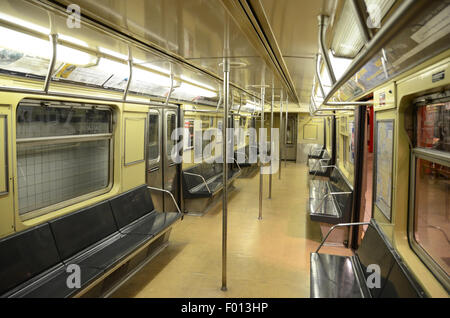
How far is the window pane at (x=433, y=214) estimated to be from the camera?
262 centimetres

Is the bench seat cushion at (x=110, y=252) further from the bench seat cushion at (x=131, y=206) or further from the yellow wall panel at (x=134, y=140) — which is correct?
the yellow wall panel at (x=134, y=140)

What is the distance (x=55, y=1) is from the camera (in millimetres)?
1762

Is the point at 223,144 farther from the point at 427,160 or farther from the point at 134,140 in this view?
the point at 134,140

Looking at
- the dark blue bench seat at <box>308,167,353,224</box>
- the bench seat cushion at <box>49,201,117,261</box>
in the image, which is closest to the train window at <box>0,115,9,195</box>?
the bench seat cushion at <box>49,201,117,261</box>

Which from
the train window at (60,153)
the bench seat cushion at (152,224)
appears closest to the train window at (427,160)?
the bench seat cushion at (152,224)

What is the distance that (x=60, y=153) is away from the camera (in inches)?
132

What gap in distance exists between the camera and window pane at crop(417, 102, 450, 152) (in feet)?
6.75

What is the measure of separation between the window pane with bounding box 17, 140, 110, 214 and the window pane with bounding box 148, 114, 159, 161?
1174 millimetres

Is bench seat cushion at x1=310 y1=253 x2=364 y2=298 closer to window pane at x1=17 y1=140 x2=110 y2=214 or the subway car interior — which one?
the subway car interior

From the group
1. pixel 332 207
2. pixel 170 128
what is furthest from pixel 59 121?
pixel 332 207

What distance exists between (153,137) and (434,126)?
4.24 m

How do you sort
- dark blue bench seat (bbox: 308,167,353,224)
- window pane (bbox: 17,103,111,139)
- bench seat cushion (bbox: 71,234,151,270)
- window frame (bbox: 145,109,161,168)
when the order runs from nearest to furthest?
window pane (bbox: 17,103,111,139)
bench seat cushion (bbox: 71,234,151,270)
dark blue bench seat (bbox: 308,167,353,224)
window frame (bbox: 145,109,161,168)

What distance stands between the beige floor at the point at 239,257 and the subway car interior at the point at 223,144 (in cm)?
2

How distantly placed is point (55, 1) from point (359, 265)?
9.98 feet
